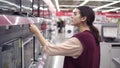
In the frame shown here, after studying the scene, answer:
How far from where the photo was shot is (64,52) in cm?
230

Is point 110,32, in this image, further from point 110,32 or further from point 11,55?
point 11,55

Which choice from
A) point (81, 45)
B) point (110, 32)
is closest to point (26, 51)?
point (81, 45)

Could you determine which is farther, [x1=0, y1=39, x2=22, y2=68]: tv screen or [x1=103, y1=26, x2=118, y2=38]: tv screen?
[x1=103, y1=26, x2=118, y2=38]: tv screen

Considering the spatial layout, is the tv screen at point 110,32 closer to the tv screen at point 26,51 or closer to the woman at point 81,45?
the tv screen at point 26,51

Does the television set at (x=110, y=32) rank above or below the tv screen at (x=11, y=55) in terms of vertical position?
below

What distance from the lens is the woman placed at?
230 cm

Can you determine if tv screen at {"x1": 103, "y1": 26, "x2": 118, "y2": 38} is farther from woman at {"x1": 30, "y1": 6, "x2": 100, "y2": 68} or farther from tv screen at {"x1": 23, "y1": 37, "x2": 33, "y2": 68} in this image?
woman at {"x1": 30, "y1": 6, "x2": 100, "y2": 68}

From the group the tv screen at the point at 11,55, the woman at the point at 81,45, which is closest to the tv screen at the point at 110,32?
the woman at the point at 81,45

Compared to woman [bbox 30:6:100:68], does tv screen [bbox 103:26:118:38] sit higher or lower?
lower

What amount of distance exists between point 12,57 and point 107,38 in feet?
16.7

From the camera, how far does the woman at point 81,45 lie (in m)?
2.30

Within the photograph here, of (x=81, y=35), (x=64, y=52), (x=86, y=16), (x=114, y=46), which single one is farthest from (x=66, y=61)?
(x=114, y=46)

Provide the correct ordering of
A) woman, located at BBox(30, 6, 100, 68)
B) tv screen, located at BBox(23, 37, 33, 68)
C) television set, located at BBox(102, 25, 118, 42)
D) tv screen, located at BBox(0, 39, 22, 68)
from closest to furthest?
1. tv screen, located at BBox(0, 39, 22, 68)
2. woman, located at BBox(30, 6, 100, 68)
3. tv screen, located at BBox(23, 37, 33, 68)
4. television set, located at BBox(102, 25, 118, 42)

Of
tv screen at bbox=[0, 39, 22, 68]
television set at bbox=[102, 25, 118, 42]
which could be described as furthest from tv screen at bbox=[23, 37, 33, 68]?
television set at bbox=[102, 25, 118, 42]
